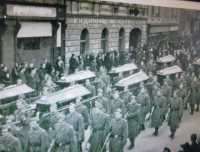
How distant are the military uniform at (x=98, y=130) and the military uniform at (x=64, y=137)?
0.32m

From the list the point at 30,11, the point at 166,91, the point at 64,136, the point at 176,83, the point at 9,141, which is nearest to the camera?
the point at 9,141

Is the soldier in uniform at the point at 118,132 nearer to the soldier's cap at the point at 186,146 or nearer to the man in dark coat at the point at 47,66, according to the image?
the man in dark coat at the point at 47,66

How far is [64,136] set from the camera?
342cm

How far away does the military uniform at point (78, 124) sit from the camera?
3516mm

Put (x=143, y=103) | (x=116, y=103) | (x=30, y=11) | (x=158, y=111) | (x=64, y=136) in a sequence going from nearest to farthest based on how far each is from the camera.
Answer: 1. (x=30, y=11)
2. (x=64, y=136)
3. (x=116, y=103)
4. (x=143, y=103)
5. (x=158, y=111)

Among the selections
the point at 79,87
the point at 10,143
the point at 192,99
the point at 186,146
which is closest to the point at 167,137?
the point at 186,146

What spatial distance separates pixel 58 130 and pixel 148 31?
2.08m

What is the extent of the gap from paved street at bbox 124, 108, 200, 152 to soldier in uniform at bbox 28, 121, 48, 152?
1.28m

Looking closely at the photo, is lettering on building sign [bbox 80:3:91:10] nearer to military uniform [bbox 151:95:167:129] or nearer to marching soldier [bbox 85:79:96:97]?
marching soldier [bbox 85:79:96:97]

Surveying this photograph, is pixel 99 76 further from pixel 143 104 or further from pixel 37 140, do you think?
pixel 37 140

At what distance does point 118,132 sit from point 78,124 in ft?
1.96

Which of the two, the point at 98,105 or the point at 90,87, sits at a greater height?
the point at 90,87

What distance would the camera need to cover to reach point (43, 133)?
3262 millimetres

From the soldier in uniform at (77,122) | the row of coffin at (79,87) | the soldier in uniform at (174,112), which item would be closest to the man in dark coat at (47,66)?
the row of coffin at (79,87)
